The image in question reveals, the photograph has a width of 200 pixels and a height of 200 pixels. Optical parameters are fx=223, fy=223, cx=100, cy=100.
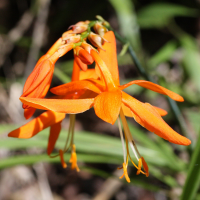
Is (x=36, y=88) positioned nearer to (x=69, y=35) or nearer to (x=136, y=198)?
(x=69, y=35)

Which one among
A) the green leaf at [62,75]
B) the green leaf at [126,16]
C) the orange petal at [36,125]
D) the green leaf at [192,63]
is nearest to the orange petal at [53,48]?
the orange petal at [36,125]

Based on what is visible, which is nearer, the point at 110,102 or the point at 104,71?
the point at 110,102

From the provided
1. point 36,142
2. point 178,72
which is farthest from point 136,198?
point 178,72

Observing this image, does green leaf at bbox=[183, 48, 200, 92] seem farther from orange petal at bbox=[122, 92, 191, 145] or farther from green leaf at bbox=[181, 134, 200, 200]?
orange petal at bbox=[122, 92, 191, 145]

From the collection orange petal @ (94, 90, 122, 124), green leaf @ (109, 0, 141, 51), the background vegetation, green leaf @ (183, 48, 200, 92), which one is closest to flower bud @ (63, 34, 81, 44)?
orange petal @ (94, 90, 122, 124)

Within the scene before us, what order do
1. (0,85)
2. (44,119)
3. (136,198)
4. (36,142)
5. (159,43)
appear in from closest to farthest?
(44,119)
(36,142)
(136,198)
(0,85)
(159,43)

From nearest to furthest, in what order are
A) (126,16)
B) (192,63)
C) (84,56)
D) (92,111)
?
(84,56) < (126,16) < (192,63) < (92,111)

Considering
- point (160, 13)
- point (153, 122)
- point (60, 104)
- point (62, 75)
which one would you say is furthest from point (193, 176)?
point (160, 13)

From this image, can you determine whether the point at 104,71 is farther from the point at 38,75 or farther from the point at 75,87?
the point at 38,75
